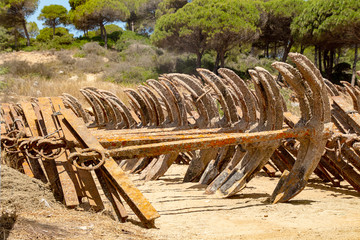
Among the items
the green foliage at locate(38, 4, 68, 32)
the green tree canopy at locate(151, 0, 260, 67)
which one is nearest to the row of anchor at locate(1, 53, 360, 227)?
the green tree canopy at locate(151, 0, 260, 67)

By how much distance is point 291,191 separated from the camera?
3.36 meters

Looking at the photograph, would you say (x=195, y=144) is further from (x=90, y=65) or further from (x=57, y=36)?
(x=57, y=36)

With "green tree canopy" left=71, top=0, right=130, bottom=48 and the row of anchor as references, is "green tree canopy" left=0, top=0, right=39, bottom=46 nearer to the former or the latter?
"green tree canopy" left=71, top=0, right=130, bottom=48

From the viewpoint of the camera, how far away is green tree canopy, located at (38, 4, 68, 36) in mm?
41625

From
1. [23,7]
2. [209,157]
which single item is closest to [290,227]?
[209,157]

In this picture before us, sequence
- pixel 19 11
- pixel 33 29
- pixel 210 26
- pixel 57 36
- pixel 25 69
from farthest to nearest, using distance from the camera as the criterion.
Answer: pixel 33 29 → pixel 57 36 → pixel 19 11 → pixel 25 69 → pixel 210 26

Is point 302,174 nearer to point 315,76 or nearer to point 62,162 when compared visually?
point 315,76

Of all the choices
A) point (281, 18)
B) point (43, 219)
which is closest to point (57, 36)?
point (281, 18)

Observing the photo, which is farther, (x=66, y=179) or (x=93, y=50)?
(x=93, y=50)

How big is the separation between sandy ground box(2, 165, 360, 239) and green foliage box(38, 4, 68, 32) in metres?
43.3

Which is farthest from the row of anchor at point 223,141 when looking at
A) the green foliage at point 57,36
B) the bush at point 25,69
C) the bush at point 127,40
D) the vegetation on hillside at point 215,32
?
the green foliage at point 57,36

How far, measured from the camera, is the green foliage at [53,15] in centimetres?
4162

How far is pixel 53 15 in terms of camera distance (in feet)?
137

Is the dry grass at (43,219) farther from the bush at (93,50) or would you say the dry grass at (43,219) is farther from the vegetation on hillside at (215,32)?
the bush at (93,50)
